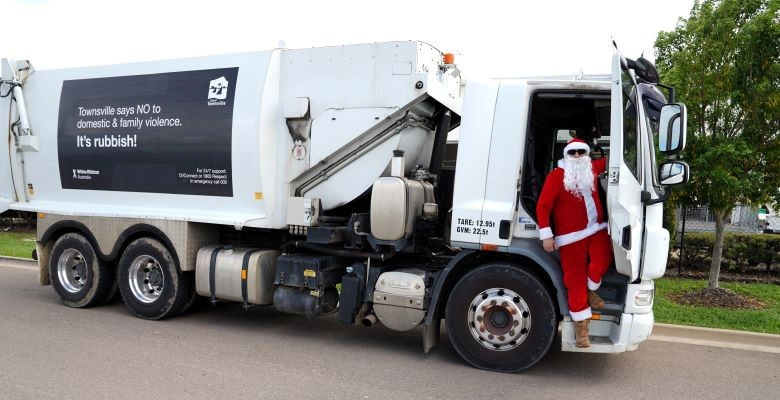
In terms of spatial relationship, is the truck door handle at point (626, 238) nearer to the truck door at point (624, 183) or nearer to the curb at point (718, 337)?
the truck door at point (624, 183)

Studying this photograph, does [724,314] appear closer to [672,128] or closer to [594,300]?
[594,300]

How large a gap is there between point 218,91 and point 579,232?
4262 millimetres

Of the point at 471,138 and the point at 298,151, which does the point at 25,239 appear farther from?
the point at 471,138

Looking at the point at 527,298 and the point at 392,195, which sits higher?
the point at 392,195

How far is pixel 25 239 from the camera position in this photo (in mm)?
16719

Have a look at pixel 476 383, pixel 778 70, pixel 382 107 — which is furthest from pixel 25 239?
pixel 778 70

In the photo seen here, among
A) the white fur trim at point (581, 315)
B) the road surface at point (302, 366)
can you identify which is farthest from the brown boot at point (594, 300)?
the road surface at point (302, 366)

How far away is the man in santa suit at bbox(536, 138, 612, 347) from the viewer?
5.22 m

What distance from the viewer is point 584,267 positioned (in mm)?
5258

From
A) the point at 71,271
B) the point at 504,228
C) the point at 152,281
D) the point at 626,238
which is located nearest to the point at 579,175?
the point at 626,238

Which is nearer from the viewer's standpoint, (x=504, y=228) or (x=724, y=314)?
(x=504, y=228)

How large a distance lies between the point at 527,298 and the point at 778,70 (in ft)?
16.4

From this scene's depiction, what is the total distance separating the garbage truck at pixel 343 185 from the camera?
5324 mm

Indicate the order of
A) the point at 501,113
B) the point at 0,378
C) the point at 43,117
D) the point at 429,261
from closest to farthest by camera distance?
the point at 0,378 < the point at 501,113 < the point at 429,261 < the point at 43,117
